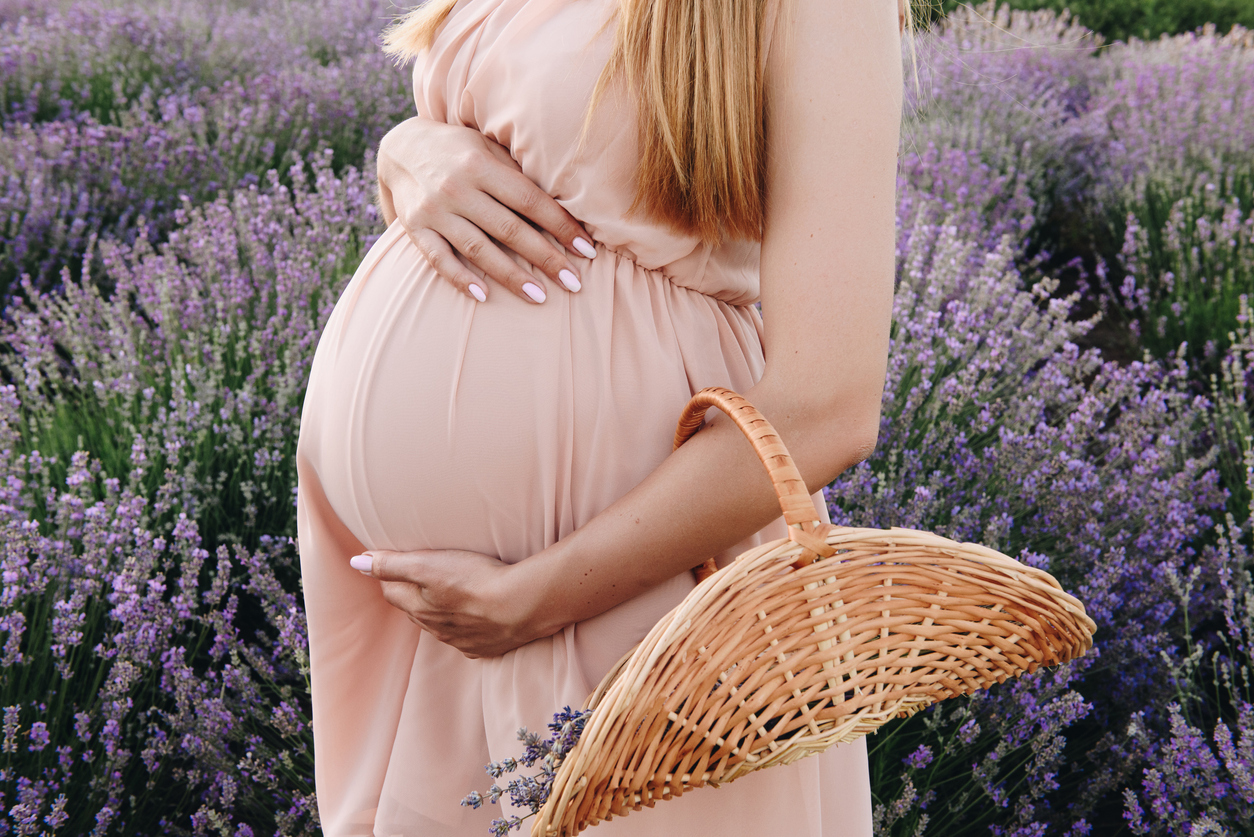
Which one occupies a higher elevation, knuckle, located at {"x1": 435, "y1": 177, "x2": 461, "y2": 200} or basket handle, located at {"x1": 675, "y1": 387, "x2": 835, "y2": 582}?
knuckle, located at {"x1": 435, "y1": 177, "x2": 461, "y2": 200}

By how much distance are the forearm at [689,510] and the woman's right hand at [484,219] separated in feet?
0.92

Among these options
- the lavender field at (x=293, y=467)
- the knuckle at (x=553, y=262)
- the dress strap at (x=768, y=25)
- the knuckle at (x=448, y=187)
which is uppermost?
the dress strap at (x=768, y=25)

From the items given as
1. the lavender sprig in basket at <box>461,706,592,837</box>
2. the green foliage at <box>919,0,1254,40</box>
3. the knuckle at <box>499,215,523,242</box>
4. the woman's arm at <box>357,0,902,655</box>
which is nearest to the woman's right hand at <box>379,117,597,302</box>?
the knuckle at <box>499,215,523,242</box>

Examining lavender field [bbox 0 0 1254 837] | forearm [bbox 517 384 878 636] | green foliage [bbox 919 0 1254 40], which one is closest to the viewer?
forearm [bbox 517 384 878 636]

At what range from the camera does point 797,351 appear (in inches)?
39.0

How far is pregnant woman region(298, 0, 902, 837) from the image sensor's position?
0.99m

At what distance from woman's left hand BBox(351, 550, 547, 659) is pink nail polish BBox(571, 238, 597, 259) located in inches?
15.5

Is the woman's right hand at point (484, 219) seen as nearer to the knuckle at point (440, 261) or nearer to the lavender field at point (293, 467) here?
the knuckle at point (440, 261)

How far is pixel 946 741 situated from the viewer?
1.93 metres

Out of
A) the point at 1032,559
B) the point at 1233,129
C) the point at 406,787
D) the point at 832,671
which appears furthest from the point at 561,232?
the point at 1233,129

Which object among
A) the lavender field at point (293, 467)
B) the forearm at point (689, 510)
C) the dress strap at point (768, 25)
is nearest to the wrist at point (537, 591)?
the forearm at point (689, 510)

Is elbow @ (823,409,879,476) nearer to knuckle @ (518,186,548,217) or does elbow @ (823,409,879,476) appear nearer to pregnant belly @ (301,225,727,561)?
pregnant belly @ (301,225,727,561)

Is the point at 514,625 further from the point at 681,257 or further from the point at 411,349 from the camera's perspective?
the point at 681,257

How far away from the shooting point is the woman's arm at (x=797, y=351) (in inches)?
37.8
